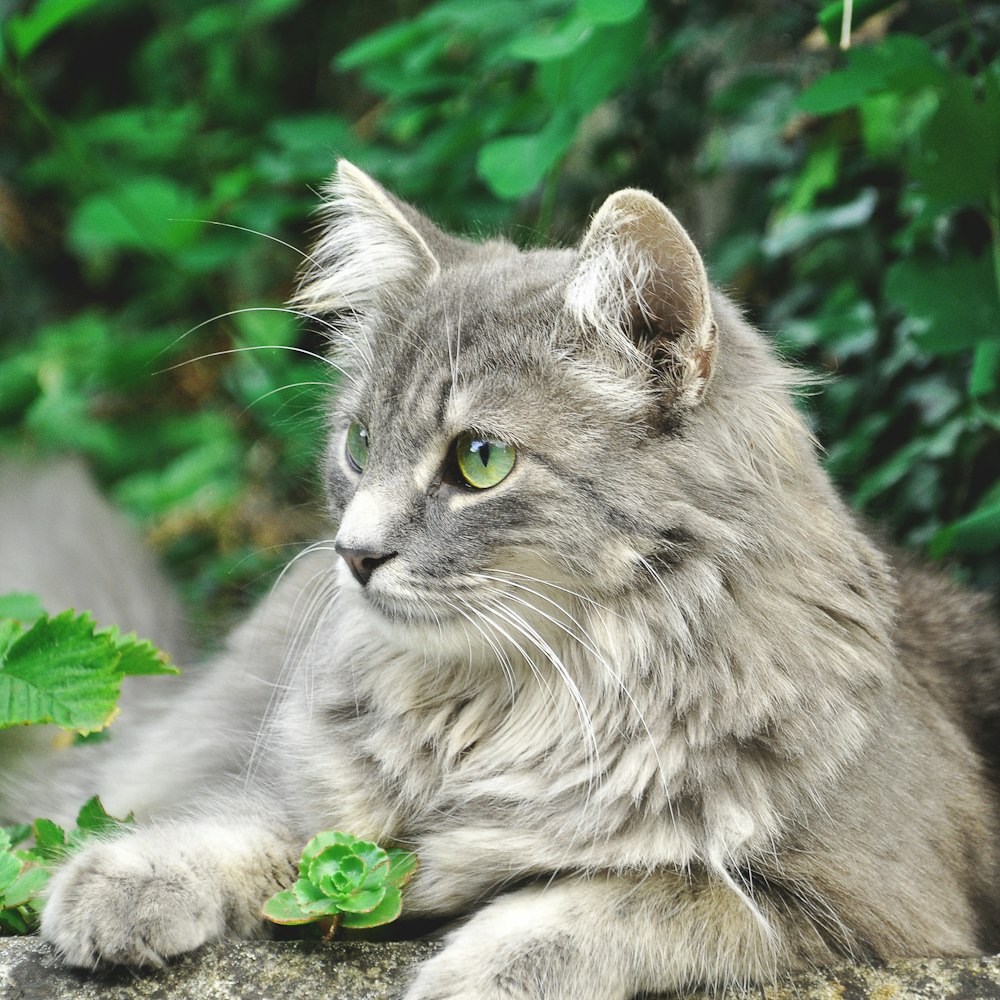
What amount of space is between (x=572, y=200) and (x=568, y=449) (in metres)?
2.76

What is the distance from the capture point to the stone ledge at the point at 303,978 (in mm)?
1821

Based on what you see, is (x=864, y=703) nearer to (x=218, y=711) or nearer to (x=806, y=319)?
(x=218, y=711)

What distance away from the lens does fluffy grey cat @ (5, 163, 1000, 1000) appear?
191 cm

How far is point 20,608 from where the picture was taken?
260 cm

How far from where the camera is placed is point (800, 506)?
2.10 metres

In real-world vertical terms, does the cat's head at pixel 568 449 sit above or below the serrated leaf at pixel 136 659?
above

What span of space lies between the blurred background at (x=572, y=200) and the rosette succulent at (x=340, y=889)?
2.76 ft

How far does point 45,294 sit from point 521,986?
564cm

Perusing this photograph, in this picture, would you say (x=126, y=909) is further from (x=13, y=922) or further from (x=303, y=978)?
(x=13, y=922)

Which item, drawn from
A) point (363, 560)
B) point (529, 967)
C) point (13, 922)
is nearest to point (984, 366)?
point (363, 560)

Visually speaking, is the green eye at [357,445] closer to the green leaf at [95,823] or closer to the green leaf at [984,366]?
the green leaf at [95,823]

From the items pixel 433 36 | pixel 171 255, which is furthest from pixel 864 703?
pixel 171 255

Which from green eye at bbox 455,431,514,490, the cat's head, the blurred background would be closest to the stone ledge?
the cat's head

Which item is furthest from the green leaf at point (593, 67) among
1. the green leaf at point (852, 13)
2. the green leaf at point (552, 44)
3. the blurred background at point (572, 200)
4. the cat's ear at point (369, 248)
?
the cat's ear at point (369, 248)
